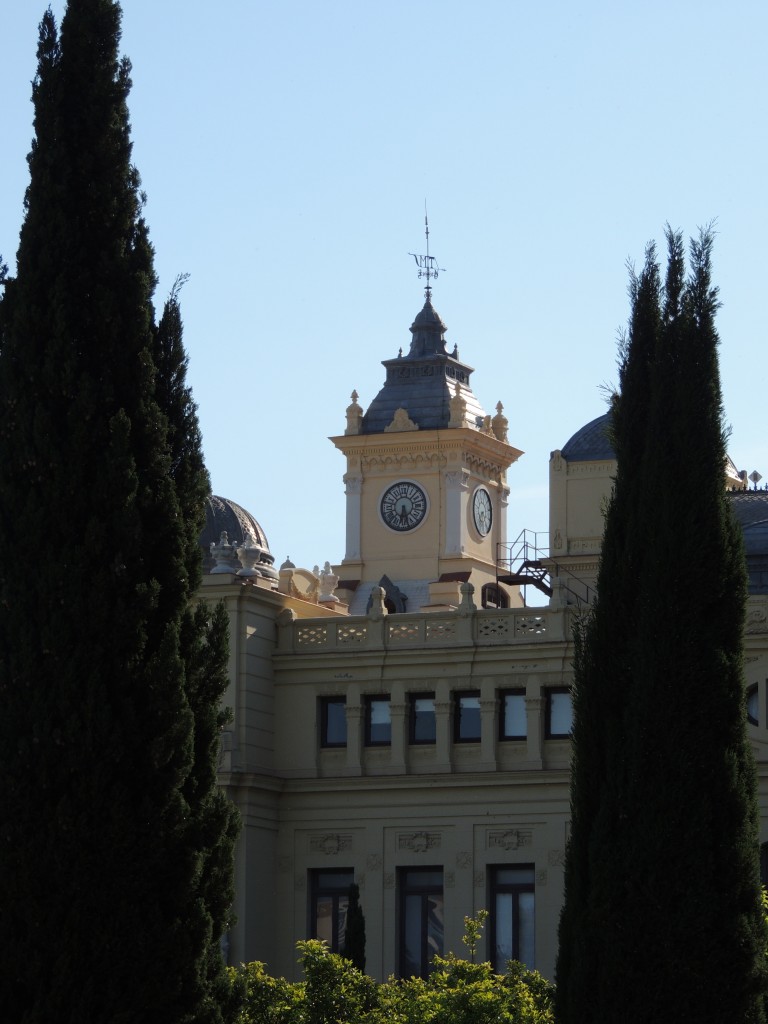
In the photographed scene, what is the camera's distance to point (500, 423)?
116188 mm

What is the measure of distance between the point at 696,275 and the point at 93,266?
7244 millimetres

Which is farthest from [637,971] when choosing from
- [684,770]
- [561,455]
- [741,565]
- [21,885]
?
[561,455]

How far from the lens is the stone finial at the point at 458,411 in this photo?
111644mm

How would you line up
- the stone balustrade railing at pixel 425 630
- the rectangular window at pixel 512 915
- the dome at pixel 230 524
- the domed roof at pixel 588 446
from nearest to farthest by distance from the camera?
the rectangular window at pixel 512 915, the stone balustrade railing at pixel 425 630, the domed roof at pixel 588 446, the dome at pixel 230 524

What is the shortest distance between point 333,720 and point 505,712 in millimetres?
4297

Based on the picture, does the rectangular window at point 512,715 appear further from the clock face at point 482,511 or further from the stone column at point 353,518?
the clock face at point 482,511

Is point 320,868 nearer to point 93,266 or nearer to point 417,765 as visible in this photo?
point 417,765

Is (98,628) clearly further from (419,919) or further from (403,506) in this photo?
(403,506)

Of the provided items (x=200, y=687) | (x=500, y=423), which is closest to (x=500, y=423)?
(x=500, y=423)

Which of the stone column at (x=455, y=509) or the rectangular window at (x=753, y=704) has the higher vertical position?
the stone column at (x=455, y=509)

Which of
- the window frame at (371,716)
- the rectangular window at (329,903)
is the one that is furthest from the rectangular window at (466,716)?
the rectangular window at (329,903)

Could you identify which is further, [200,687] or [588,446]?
[588,446]

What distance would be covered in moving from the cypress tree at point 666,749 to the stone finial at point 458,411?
83.7 meters

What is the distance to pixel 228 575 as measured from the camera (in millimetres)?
54688
